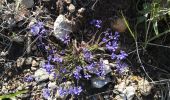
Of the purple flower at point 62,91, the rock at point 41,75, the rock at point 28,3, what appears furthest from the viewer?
the rock at point 28,3

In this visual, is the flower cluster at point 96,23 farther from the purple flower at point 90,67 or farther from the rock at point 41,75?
the rock at point 41,75

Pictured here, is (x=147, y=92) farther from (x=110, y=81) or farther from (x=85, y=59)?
(x=85, y=59)

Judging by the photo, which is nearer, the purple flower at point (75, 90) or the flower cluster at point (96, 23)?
the purple flower at point (75, 90)

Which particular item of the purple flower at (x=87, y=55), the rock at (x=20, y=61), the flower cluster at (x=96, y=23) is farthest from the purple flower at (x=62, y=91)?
the flower cluster at (x=96, y=23)

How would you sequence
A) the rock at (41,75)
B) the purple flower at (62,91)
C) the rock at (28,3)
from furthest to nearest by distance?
the rock at (28,3) → the rock at (41,75) → the purple flower at (62,91)

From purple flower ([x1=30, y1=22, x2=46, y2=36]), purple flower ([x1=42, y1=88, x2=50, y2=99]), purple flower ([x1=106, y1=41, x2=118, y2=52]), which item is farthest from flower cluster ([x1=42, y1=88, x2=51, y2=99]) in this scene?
purple flower ([x1=106, y1=41, x2=118, y2=52])

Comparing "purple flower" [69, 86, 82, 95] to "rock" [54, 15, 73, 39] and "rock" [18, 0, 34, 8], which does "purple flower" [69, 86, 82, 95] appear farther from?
"rock" [18, 0, 34, 8]

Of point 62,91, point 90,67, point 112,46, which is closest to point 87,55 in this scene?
point 90,67
